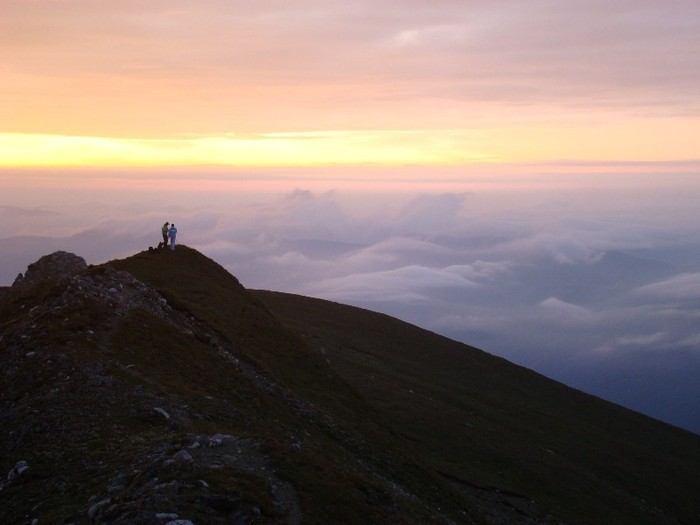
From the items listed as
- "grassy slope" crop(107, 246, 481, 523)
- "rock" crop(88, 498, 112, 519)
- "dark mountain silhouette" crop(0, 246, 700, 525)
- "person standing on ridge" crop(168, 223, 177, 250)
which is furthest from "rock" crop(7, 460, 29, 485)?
"person standing on ridge" crop(168, 223, 177, 250)

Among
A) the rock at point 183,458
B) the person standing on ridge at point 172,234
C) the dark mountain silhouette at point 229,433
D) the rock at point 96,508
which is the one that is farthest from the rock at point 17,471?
the person standing on ridge at point 172,234

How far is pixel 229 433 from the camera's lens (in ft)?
80.3

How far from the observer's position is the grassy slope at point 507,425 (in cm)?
5772

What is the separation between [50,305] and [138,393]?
385 inches

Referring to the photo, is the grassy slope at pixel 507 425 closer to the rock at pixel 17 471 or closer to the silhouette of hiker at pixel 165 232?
the silhouette of hiker at pixel 165 232

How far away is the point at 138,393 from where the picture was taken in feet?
88.1

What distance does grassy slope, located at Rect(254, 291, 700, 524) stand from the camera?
2272 inches

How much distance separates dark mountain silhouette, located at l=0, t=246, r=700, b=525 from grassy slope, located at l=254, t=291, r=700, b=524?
34cm

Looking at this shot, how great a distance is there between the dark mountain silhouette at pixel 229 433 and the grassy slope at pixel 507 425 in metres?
0.34

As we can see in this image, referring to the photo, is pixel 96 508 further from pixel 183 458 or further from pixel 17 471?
pixel 17 471

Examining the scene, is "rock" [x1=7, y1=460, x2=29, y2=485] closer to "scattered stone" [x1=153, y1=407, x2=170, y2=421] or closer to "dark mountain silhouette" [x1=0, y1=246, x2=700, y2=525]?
"dark mountain silhouette" [x1=0, y1=246, x2=700, y2=525]

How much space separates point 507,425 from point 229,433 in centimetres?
5510

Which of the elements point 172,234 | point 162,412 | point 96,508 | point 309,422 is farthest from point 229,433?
point 172,234

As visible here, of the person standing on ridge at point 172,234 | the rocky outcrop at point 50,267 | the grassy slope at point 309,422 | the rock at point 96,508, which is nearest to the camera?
the rock at point 96,508
